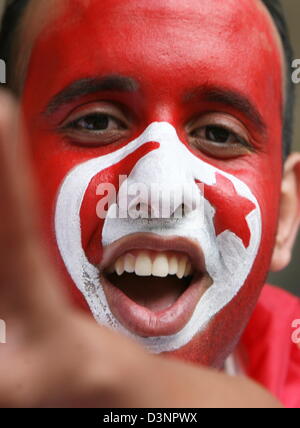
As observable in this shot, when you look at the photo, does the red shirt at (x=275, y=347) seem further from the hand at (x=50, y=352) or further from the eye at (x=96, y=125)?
the hand at (x=50, y=352)

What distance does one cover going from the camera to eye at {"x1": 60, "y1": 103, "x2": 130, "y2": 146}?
89cm

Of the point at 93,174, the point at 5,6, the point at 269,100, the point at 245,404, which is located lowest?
the point at 245,404

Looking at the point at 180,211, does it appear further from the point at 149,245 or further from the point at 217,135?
the point at 217,135

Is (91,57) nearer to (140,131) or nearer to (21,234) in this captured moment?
(140,131)

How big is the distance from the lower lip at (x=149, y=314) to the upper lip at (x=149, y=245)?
0.12 feet

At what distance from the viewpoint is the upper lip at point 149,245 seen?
821mm

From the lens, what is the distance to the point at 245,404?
468 mm

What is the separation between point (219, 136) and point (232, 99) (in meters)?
0.05

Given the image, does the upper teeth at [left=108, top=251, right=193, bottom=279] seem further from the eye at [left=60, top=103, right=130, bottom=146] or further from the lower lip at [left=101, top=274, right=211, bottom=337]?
the eye at [left=60, top=103, right=130, bottom=146]

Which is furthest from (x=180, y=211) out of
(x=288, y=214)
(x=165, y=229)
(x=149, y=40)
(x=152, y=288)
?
(x=288, y=214)

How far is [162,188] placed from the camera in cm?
80

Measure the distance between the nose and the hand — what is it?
1.15ft
